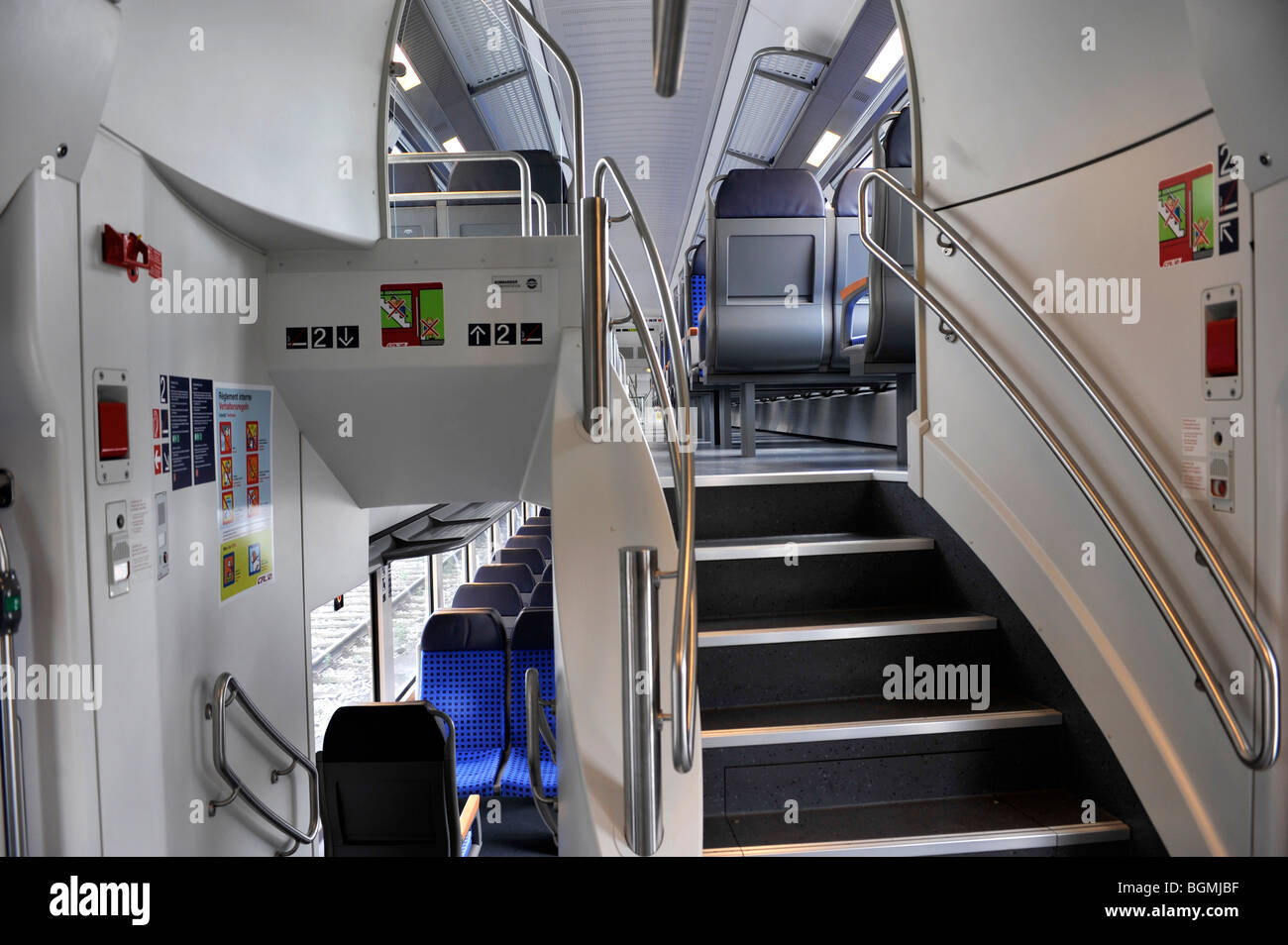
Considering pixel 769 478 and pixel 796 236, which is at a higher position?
pixel 796 236

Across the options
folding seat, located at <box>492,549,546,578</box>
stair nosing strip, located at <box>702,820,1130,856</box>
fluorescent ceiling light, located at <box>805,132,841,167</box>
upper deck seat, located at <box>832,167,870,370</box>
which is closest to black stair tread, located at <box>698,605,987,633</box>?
stair nosing strip, located at <box>702,820,1130,856</box>

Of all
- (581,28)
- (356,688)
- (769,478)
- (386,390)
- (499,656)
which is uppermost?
(581,28)

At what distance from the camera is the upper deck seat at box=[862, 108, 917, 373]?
357 cm

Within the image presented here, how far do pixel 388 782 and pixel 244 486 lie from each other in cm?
100

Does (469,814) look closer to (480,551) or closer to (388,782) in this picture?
(388,782)

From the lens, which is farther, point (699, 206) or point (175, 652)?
point (699, 206)

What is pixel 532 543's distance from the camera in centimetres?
1020

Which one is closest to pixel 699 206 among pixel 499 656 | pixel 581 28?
pixel 581 28

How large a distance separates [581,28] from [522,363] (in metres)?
3.78

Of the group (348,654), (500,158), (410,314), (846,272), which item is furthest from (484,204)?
(348,654)

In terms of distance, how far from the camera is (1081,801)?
2.16 meters
